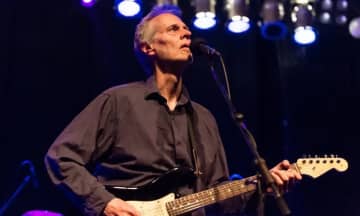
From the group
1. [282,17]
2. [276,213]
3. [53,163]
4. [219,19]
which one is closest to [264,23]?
[282,17]

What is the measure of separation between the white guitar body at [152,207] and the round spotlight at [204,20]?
2976 mm

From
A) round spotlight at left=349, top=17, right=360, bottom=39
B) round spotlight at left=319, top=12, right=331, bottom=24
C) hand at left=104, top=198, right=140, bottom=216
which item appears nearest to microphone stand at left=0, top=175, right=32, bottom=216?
hand at left=104, top=198, right=140, bottom=216

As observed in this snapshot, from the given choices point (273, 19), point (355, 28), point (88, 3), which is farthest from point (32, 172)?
point (355, 28)

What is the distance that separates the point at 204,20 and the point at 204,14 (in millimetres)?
92

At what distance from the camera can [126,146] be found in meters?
2.88

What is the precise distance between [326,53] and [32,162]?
115 inches

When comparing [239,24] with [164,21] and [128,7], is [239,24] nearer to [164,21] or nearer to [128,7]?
[128,7]

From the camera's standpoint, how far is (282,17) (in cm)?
537

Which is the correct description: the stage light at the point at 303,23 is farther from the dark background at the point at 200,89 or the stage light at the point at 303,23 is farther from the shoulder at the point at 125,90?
the shoulder at the point at 125,90

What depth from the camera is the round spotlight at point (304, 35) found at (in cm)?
534

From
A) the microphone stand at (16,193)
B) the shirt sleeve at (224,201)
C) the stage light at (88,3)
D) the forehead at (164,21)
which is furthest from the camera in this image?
the stage light at (88,3)

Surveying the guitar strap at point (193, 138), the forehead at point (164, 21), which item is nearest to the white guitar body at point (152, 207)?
the guitar strap at point (193, 138)

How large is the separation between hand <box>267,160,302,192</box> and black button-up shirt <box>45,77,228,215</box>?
44 centimetres

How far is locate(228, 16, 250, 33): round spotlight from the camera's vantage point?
539 cm
